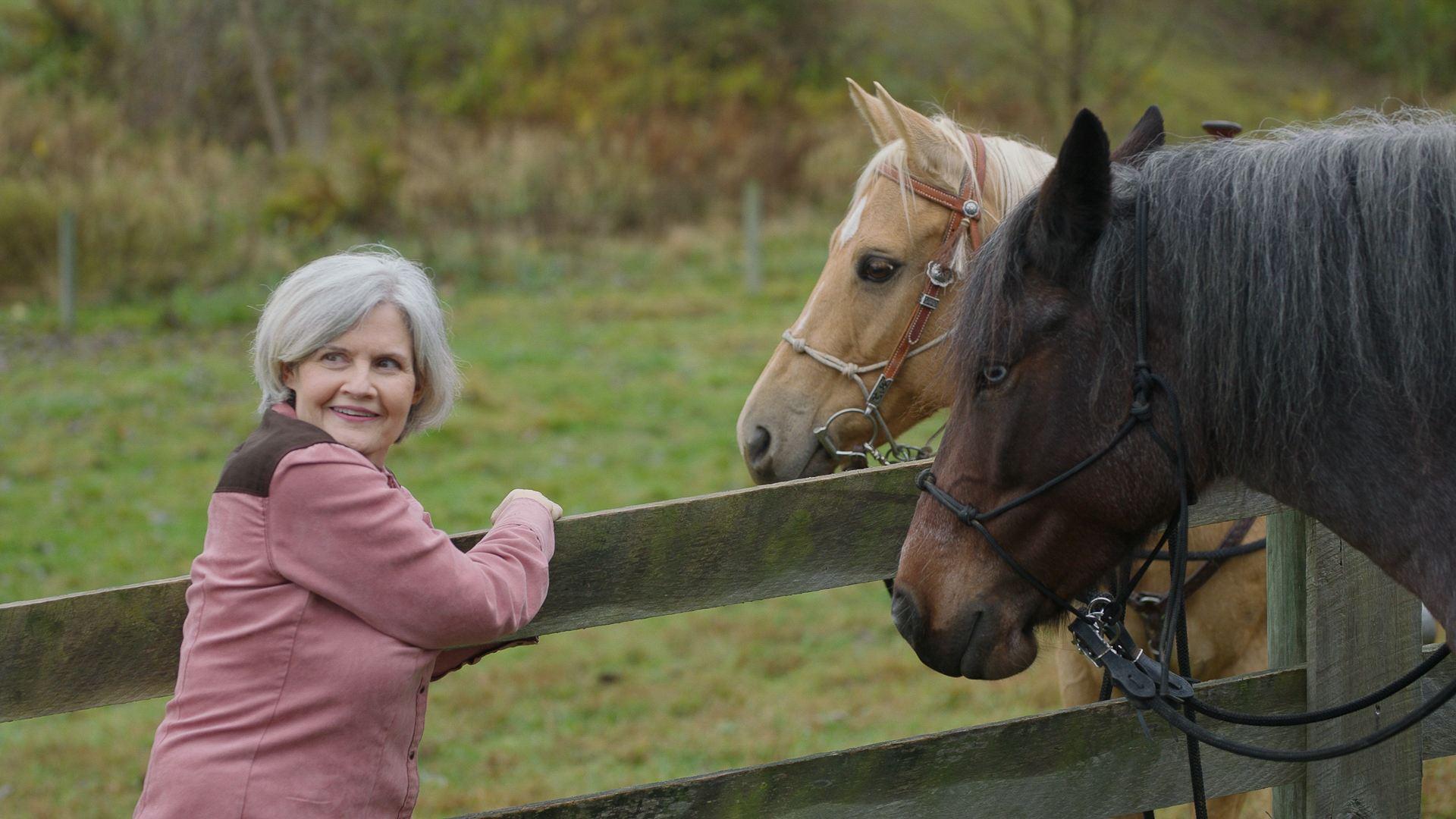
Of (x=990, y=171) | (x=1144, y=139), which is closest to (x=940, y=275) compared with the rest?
(x=990, y=171)

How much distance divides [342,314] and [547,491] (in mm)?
6720

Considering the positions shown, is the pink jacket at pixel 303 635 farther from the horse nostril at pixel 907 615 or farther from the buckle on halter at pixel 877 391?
the buckle on halter at pixel 877 391

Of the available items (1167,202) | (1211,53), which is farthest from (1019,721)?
(1211,53)

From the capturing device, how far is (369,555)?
1.99 m

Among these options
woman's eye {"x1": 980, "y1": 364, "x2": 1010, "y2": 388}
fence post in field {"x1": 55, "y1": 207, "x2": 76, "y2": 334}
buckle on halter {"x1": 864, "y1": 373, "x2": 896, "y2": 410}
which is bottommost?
fence post in field {"x1": 55, "y1": 207, "x2": 76, "y2": 334}

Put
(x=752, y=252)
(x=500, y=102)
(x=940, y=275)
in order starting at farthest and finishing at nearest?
(x=500, y=102), (x=752, y=252), (x=940, y=275)

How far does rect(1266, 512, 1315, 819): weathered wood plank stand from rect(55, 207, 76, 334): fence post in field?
43.8 ft

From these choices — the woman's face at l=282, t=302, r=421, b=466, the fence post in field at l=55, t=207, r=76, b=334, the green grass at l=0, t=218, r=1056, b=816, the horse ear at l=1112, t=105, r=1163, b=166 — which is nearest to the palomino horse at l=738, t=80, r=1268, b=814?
the horse ear at l=1112, t=105, r=1163, b=166

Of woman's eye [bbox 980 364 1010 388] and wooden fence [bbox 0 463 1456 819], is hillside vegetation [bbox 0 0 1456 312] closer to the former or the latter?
wooden fence [bbox 0 463 1456 819]

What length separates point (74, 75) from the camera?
767 inches

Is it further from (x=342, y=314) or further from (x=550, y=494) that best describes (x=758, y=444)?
(x=550, y=494)

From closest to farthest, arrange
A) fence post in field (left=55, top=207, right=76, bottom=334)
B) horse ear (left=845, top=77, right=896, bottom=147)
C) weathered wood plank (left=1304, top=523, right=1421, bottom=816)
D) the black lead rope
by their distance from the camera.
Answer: the black lead rope < weathered wood plank (left=1304, top=523, right=1421, bottom=816) < horse ear (left=845, top=77, right=896, bottom=147) < fence post in field (left=55, top=207, right=76, bottom=334)

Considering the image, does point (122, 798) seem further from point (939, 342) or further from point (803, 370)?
point (939, 342)

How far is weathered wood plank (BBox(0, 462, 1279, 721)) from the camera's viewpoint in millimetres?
2277
